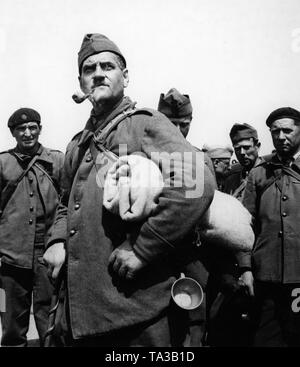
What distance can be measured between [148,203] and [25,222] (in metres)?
3.01

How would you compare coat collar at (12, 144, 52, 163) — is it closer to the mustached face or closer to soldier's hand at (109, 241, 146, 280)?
the mustached face

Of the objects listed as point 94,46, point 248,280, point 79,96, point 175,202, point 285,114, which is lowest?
point 248,280

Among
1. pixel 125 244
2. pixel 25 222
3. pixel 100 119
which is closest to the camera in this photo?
pixel 125 244

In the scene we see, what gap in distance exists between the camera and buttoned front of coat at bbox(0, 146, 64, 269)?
5.07 m

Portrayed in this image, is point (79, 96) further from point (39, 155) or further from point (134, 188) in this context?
point (39, 155)

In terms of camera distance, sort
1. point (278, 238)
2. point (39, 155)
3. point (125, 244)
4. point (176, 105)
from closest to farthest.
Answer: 1. point (125, 244)
2. point (278, 238)
3. point (176, 105)
4. point (39, 155)

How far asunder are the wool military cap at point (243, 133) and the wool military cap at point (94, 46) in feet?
10.7

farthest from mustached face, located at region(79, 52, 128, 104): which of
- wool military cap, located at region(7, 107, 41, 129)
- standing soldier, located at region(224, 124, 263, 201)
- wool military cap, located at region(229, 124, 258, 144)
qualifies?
wool military cap, located at region(229, 124, 258, 144)

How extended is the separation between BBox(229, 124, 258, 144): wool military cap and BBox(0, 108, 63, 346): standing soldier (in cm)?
218

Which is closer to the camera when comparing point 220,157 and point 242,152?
point 242,152

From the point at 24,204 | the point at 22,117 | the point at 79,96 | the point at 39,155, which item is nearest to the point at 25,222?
the point at 24,204

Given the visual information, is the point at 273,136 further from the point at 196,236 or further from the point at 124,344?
the point at 124,344

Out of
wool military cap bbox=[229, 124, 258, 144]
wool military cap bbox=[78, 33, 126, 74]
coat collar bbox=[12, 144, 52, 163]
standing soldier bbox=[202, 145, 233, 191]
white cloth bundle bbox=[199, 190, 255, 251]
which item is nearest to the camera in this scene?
white cloth bundle bbox=[199, 190, 255, 251]

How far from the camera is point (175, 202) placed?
2418mm
